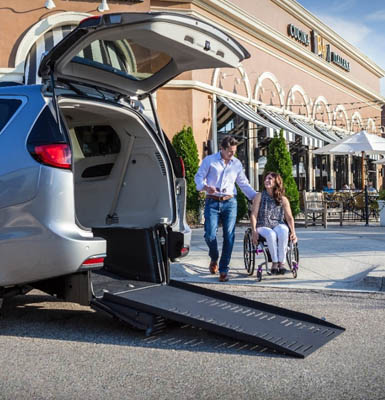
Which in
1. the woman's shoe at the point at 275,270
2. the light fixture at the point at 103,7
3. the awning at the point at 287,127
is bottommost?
the woman's shoe at the point at 275,270

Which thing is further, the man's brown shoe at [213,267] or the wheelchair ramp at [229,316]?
the man's brown shoe at [213,267]

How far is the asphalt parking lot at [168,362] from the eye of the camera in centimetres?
336

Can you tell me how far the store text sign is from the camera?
24.9 metres

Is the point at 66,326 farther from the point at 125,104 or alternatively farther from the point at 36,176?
the point at 125,104

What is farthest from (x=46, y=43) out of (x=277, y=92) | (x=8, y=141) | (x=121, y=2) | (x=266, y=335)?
(x=266, y=335)

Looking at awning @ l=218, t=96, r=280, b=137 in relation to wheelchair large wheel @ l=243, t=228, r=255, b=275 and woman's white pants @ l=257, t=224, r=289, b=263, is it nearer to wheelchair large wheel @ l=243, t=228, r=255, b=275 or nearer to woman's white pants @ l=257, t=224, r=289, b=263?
wheelchair large wheel @ l=243, t=228, r=255, b=275

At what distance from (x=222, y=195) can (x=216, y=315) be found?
111 inches

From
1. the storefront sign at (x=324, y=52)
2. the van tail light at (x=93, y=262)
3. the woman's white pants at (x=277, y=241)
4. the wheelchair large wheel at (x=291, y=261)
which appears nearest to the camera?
the van tail light at (x=93, y=262)

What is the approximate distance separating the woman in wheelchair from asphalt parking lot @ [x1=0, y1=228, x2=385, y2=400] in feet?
4.72

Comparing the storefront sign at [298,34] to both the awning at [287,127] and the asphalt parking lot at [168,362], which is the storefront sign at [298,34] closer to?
the awning at [287,127]

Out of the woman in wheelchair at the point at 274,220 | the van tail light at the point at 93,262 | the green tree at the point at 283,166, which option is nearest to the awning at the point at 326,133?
the green tree at the point at 283,166

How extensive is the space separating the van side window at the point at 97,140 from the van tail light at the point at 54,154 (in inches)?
61.3

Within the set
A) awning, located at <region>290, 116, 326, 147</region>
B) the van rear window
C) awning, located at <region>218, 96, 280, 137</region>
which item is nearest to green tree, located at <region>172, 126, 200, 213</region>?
awning, located at <region>218, 96, 280, 137</region>

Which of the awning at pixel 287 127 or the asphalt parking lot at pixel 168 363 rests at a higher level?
the awning at pixel 287 127
